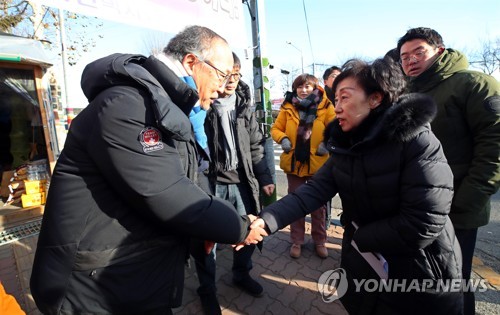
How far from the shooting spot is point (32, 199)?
4883 mm

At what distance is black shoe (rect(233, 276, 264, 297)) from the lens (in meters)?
2.67

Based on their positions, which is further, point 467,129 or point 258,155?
point 258,155

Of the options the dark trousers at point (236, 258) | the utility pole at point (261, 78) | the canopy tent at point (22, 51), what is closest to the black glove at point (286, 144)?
the utility pole at point (261, 78)

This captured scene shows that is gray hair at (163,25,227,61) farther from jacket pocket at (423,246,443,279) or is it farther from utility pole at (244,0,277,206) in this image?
utility pole at (244,0,277,206)

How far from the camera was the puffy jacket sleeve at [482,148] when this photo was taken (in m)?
1.77

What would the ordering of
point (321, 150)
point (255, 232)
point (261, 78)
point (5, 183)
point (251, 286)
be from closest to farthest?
point (255, 232) → point (251, 286) → point (321, 150) → point (261, 78) → point (5, 183)

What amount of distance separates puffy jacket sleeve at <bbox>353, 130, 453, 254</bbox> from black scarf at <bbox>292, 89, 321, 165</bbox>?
1.79m

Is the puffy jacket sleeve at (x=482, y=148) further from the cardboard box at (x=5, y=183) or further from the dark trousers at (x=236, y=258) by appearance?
the cardboard box at (x=5, y=183)

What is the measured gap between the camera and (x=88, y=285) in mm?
1143

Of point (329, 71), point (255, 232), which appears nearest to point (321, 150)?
point (329, 71)

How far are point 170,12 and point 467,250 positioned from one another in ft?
9.50

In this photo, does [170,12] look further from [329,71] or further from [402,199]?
[329,71]

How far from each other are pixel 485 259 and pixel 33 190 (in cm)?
673

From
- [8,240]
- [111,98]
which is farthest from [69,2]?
[8,240]
